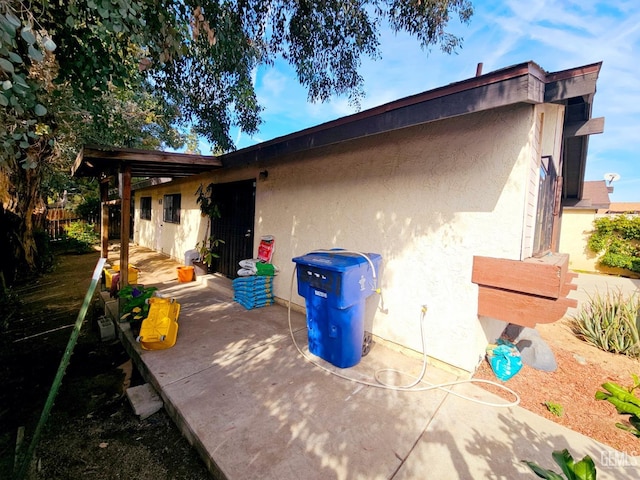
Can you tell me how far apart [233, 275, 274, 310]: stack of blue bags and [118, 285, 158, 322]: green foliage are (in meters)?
1.43

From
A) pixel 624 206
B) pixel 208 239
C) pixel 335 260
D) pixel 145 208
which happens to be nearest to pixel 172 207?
pixel 208 239

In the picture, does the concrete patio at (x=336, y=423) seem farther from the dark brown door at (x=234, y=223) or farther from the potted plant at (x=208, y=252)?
the potted plant at (x=208, y=252)

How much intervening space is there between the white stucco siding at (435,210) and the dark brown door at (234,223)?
2.30 metres

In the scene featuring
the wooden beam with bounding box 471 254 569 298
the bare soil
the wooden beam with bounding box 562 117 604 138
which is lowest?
the bare soil

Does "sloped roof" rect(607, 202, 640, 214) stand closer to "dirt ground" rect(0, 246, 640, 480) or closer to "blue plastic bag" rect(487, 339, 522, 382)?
"dirt ground" rect(0, 246, 640, 480)

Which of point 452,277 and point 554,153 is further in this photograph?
point 554,153

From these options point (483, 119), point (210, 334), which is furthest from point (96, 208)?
point (483, 119)

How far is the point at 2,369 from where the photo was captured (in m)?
3.14

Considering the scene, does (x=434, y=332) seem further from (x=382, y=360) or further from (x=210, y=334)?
(x=210, y=334)

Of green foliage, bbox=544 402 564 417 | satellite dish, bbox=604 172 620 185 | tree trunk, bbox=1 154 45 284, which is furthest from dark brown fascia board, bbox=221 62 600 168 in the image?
satellite dish, bbox=604 172 620 185

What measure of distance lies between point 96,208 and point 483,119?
63.1ft

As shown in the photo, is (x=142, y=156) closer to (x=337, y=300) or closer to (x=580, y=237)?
(x=337, y=300)

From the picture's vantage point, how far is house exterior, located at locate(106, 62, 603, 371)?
244 cm

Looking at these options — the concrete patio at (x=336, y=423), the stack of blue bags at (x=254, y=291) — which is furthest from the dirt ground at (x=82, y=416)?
the stack of blue bags at (x=254, y=291)
